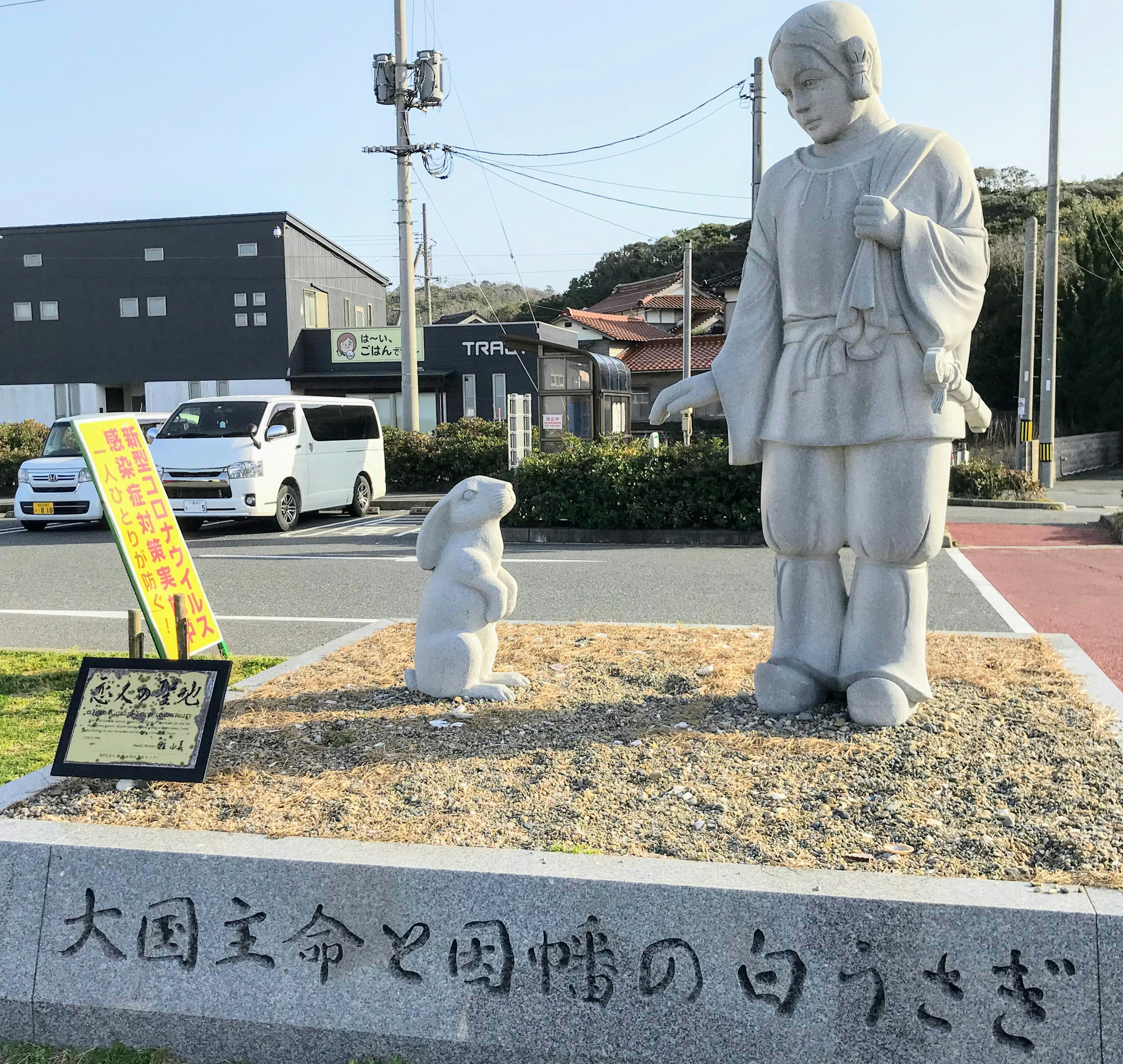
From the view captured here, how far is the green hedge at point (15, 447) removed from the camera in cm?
1886

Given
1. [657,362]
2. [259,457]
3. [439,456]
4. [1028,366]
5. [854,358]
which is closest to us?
[854,358]

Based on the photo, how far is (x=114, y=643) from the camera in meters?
6.45

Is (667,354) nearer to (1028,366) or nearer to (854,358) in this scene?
(1028,366)

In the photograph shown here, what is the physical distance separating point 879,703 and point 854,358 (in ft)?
3.98

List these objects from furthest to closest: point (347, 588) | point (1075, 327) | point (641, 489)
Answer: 1. point (1075, 327)
2. point (641, 489)
3. point (347, 588)

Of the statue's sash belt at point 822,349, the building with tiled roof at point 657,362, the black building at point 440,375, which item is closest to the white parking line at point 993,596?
the statue's sash belt at point 822,349

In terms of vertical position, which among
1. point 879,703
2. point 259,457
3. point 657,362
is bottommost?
point 879,703

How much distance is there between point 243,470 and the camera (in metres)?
12.7

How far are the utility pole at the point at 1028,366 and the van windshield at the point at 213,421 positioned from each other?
14.0m

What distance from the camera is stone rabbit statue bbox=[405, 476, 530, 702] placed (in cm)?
421

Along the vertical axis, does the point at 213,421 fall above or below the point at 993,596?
above

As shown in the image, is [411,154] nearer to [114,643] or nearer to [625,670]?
[114,643]

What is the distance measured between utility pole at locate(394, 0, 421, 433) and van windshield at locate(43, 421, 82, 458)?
21.0ft

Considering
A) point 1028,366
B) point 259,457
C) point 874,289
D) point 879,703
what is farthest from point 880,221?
point 1028,366
